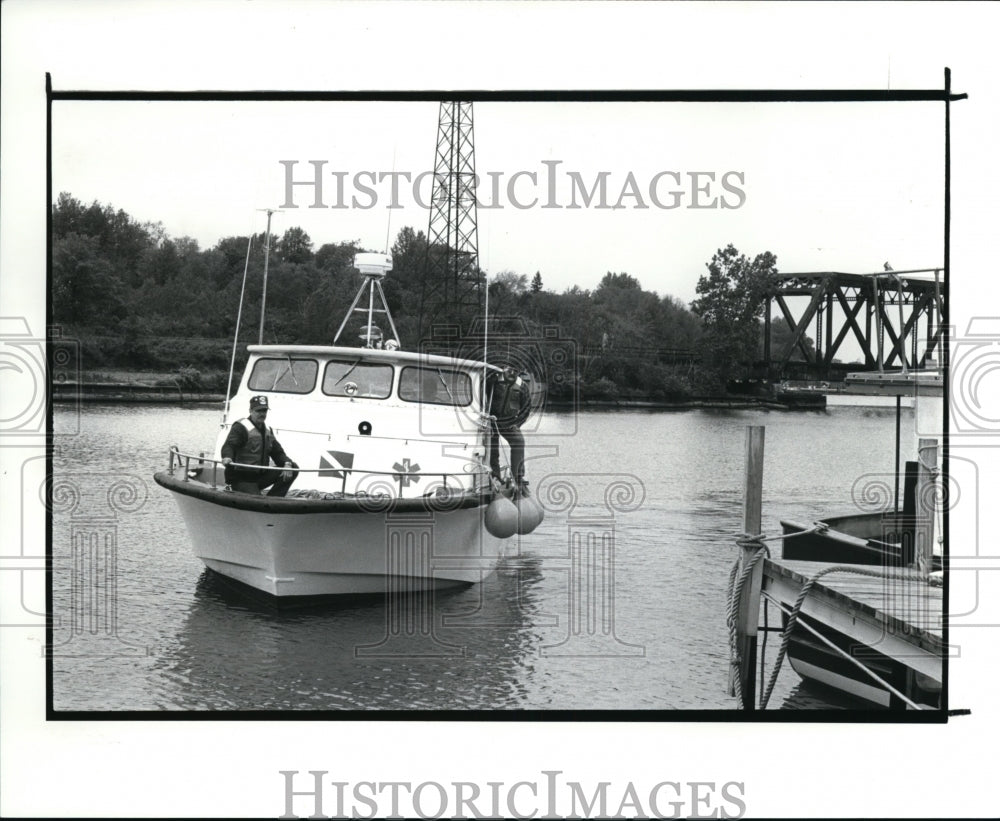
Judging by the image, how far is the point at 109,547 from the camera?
461 inches

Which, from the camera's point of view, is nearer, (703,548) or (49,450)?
(49,450)

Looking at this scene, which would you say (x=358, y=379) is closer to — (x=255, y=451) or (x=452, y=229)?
(x=255, y=451)

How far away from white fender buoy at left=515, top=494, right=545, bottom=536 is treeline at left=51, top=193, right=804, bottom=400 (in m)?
7.34

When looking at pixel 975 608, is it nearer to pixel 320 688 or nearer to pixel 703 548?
pixel 320 688

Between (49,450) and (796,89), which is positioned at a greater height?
(796,89)

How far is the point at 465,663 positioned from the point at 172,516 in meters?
6.66

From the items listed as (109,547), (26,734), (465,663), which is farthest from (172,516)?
(26,734)

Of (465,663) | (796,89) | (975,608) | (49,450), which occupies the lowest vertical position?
(465,663)

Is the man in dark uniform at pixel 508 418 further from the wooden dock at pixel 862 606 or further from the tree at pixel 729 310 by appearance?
the tree at pixel 729 310

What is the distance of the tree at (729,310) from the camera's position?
23859 millimetres

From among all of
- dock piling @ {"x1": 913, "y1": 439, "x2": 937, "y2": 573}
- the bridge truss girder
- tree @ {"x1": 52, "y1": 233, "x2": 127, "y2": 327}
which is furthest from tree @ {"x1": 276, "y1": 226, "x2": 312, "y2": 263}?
dock piling @ {"x1": 913, "y1": 439, "x2": 937, "y2": 573}

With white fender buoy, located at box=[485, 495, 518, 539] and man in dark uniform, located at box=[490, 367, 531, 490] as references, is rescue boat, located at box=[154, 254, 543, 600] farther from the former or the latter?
man in dark uniform, located at box=[490, 367, 531, 490]

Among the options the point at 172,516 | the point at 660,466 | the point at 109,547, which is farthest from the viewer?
the point at 660,466

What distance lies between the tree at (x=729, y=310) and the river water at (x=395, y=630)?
8.21m
